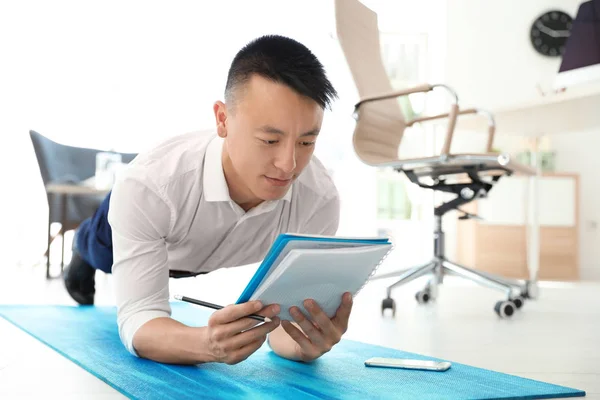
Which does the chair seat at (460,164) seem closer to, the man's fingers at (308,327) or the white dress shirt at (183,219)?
the white dress shirt at (183,219)

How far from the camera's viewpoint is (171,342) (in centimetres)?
145

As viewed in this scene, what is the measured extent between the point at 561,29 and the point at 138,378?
5338 mm

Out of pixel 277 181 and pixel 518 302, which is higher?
pixel 277 181

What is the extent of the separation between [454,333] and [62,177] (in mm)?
3260

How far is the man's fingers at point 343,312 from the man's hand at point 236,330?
14cm

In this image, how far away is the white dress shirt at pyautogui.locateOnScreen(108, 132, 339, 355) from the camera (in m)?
1.50

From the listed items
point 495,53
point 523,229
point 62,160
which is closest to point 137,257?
point 62,160

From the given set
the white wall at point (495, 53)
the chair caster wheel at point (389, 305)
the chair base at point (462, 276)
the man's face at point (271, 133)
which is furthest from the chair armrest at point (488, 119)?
the white wall at point (495, 53)

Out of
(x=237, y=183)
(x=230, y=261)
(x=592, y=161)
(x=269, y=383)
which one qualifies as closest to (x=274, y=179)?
(x=237, y=183)

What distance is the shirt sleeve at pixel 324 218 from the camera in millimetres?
1784

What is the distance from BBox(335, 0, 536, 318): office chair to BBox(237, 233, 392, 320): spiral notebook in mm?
1345

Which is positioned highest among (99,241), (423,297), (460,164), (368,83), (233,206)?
(368,83)

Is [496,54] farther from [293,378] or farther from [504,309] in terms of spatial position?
[293,378]

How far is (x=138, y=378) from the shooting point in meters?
1.36
